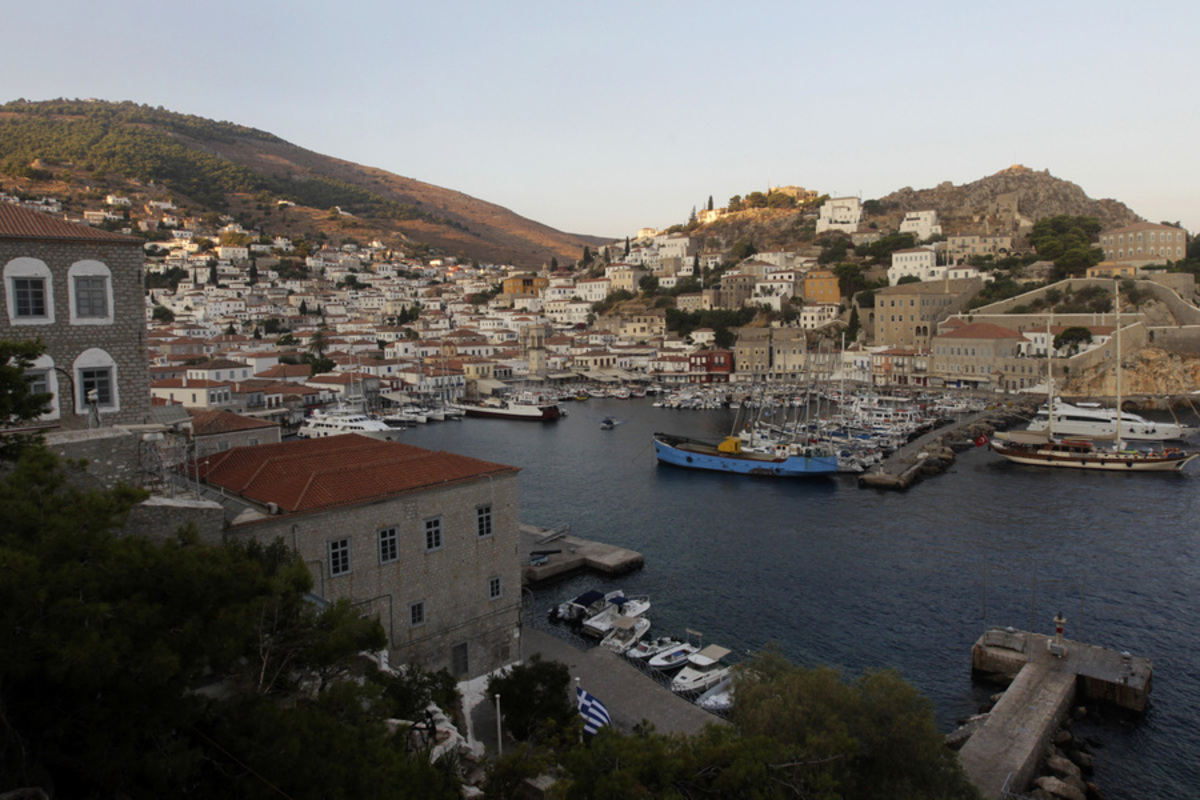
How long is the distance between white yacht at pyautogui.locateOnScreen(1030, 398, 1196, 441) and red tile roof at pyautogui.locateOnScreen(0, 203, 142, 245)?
31068mm

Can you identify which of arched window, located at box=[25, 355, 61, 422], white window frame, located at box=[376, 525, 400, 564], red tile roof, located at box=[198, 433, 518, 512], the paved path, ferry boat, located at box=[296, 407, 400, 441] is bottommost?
the paved path

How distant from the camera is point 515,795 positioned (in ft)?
20.6

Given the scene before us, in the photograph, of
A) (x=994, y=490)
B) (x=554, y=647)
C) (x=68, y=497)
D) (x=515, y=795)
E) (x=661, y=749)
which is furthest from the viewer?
(x=994, y=490)

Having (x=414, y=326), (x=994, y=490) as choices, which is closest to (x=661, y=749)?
(x=994, y=490)

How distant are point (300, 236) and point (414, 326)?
5024 centimetres

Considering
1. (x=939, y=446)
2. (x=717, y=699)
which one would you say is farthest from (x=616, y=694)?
(x=939, y=446)

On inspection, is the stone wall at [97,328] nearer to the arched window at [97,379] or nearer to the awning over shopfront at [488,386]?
the arched window at [97,379]

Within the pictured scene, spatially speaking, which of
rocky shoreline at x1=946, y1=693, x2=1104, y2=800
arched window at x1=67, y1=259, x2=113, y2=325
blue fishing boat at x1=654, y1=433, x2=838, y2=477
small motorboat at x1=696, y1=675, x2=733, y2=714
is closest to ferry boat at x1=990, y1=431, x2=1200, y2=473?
blue fishing boat at x1=654, y1=433, x2=838, y2=477

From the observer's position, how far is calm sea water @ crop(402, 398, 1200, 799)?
40.2 ft

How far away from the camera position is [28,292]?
8.41 metres

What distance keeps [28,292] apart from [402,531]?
4996mm

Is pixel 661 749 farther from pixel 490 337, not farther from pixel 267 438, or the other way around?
pixel 490 337

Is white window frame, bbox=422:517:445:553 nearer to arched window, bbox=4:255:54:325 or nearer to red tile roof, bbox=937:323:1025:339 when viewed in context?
arched window, bbox=4:255:54:325

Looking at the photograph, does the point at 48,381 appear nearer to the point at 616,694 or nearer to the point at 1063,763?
the point at 616,694
